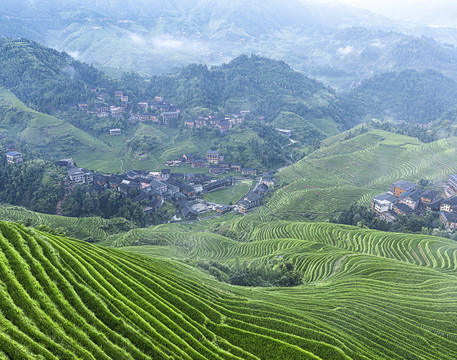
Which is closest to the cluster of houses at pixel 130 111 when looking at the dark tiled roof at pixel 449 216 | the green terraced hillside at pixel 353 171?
the green terraced hillside at pixel 353 171

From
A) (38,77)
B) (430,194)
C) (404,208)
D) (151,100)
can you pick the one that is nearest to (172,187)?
(404,208)

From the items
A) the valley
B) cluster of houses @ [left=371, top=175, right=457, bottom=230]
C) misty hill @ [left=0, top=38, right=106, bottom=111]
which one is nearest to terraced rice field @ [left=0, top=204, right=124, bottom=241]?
the valley

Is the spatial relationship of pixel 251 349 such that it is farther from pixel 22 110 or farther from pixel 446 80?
pixel 446 80

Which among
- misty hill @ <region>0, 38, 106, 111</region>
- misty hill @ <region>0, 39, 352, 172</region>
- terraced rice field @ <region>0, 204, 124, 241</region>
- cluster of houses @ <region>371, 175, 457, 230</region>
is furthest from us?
misty hill @ <region>0, 38, 106, 111</region>

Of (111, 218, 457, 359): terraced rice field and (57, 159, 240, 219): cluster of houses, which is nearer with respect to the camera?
(111, 218, 457, 359): terraced rice field

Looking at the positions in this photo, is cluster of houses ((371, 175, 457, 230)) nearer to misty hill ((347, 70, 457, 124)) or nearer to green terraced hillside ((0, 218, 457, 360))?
green terraced hillside ((0, 218, 457, 360))

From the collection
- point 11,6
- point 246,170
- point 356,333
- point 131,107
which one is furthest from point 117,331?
point 11,6

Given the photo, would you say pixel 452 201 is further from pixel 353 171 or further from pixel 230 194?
pixel 230 194
